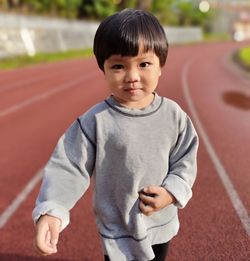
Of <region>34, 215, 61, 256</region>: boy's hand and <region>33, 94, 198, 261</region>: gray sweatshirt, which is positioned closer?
<region>34, 215, 61, 256</region>: boy's hand

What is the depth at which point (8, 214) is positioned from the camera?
4.60 metres

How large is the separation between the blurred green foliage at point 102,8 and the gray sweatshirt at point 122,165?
97.7 ft

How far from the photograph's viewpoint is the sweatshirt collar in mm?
1831

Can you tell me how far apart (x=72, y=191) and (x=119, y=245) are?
334mm

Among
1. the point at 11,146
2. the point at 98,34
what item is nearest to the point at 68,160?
the point at 98,34

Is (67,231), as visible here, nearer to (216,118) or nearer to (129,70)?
(129,70)

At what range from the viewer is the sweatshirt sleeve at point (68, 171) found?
71.5 inches

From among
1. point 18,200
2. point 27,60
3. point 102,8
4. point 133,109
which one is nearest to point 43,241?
point 133,109

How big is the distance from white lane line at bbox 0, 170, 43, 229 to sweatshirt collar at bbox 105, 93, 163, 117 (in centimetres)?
294

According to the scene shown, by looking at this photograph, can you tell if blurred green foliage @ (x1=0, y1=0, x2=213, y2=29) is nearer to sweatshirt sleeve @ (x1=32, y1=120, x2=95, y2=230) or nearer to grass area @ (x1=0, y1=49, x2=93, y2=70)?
grass area @ (x1=0, y1=49, x2=93, y2=70)

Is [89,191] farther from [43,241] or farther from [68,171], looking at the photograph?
[43,241]

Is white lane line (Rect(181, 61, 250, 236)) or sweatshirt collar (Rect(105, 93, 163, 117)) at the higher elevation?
sweatshirt collar (Rect(105, 93, 163, 117))

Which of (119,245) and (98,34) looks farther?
(119,245)

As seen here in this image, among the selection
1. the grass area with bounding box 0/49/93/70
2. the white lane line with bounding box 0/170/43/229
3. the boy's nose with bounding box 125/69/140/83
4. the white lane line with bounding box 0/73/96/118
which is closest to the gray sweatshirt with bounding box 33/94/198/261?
the boy's nose with bounding box 125/69/140/83
